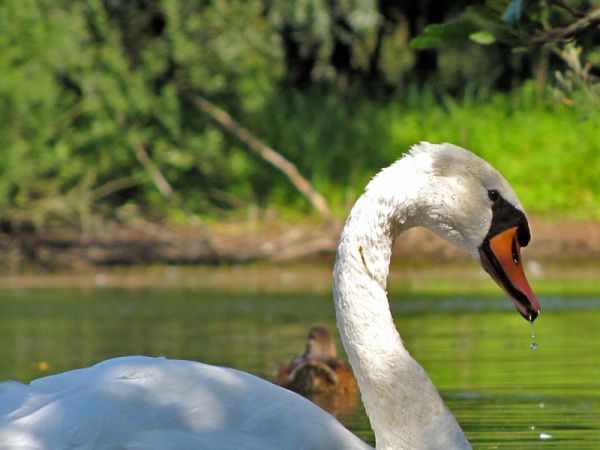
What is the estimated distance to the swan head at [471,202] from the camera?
5.14 meters

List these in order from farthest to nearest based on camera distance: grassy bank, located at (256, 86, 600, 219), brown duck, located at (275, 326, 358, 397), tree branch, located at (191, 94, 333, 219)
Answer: grassy bank, located at (256, 86, 600, 219), tree branch, located at (191, 94, 333, 219), brown duck, located at (275, 326, 358, 397)

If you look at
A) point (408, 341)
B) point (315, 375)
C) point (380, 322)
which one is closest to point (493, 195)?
point (380, 322)

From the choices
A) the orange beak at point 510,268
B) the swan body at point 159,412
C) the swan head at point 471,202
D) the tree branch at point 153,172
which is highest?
the swan head at point 471,202

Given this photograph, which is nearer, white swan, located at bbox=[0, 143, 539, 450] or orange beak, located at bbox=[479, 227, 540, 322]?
white swan, located at bbox=[0, 143, 539, 450]

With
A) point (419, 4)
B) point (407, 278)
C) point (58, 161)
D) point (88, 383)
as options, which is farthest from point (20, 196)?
point (88, 383)

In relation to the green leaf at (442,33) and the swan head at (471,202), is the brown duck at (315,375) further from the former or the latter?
the swan head at (471,202)

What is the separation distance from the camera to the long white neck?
16.6 ft

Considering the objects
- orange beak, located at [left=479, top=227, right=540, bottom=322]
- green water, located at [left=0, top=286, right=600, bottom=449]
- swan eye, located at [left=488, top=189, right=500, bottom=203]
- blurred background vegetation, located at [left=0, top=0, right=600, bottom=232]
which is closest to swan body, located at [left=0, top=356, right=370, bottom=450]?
orange beak, located at [left=479, top=227, right=540, bottom=322]

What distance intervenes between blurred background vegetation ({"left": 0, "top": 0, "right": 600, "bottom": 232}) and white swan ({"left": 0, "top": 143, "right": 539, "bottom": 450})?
11.6 metres

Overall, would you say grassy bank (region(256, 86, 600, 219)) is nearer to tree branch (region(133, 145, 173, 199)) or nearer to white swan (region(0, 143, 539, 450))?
tree branch (region(133, 145, 173, 199))

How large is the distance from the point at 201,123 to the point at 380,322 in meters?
15.8

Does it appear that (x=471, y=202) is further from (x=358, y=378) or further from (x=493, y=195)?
(x=358, y=378)

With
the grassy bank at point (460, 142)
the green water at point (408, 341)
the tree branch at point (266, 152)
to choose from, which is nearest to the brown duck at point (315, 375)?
the green water at point (408, 341)

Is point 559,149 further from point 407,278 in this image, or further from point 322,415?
point 322,415
